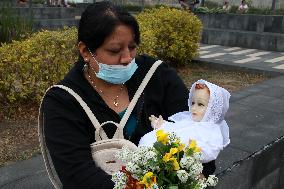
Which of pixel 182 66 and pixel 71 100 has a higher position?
pixel 71 100

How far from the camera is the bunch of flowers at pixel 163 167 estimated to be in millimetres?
1418

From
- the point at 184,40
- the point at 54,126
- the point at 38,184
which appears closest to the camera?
the point at 54,126

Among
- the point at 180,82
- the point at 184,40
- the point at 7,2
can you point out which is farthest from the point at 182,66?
the point at 180,82

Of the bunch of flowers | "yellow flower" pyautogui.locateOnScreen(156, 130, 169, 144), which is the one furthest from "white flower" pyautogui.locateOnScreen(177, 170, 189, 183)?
"yellow flower" pyautogui.locateOnScreen(156, 130, 169, 144)

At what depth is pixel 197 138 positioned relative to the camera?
1.86 meters

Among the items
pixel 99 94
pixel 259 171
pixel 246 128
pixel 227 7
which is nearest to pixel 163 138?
pixel 99 94

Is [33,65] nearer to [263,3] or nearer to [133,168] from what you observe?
[133,168]

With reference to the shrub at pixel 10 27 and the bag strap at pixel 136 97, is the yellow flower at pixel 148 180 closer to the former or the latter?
the bag strap at pixel 136 97

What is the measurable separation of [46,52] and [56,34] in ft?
1.29

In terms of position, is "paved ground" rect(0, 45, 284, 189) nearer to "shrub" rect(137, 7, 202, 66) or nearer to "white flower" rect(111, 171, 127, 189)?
"shrub" rect(137, 7, 202, 66)

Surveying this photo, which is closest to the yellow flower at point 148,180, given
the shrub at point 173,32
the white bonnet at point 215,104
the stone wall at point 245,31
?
the white bonnet at point 215,104

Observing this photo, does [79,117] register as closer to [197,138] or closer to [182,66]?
[197,138]

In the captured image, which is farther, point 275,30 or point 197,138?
point 275,30

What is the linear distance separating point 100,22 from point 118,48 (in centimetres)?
12
